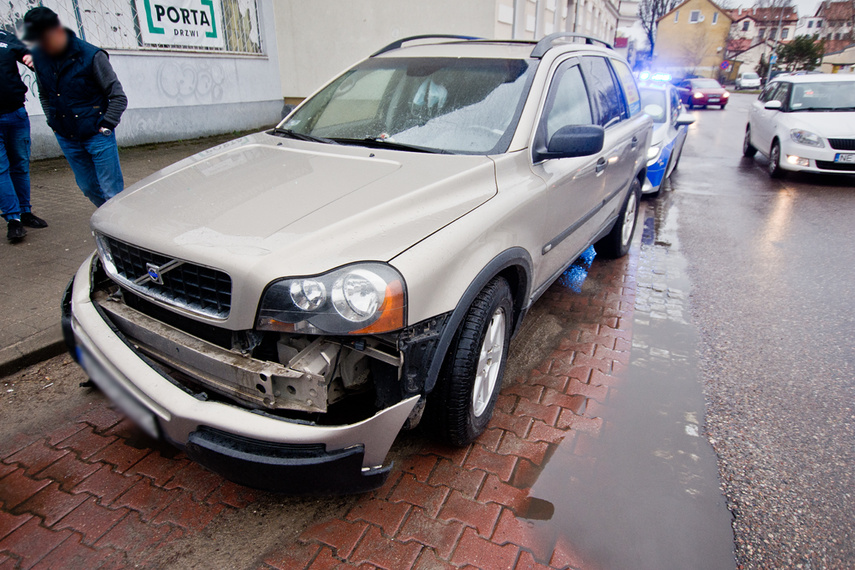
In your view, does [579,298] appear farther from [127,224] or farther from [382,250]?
[127,224]

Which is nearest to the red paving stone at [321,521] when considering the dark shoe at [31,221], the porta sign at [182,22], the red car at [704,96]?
the dark shoe at [31,221]

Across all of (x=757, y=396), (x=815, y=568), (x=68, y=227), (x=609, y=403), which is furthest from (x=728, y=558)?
(x=68, y=227)

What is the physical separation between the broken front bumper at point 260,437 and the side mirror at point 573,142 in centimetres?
162

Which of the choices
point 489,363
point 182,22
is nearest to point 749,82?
point 182,22

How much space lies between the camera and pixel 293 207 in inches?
87.0

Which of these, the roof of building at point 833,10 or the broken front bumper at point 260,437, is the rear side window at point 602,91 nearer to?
the broken front bumper at point 260,437

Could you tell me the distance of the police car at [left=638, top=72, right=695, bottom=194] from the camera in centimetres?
754

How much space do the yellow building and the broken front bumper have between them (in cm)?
7297

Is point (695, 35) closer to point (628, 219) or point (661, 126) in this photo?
point (661, 126)

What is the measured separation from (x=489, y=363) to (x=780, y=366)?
2.16 meters

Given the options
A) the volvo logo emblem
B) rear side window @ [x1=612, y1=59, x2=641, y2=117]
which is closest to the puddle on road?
the volvo logo emblem

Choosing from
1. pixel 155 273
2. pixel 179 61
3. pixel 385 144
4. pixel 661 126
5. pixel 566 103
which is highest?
pixel 179 61

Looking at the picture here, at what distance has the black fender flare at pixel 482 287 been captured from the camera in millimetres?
2088

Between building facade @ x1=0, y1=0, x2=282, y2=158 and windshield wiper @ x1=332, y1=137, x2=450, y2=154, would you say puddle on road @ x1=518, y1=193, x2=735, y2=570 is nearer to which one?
windshield wiper @ x1=332, y1=137, x2=450, y2=154
